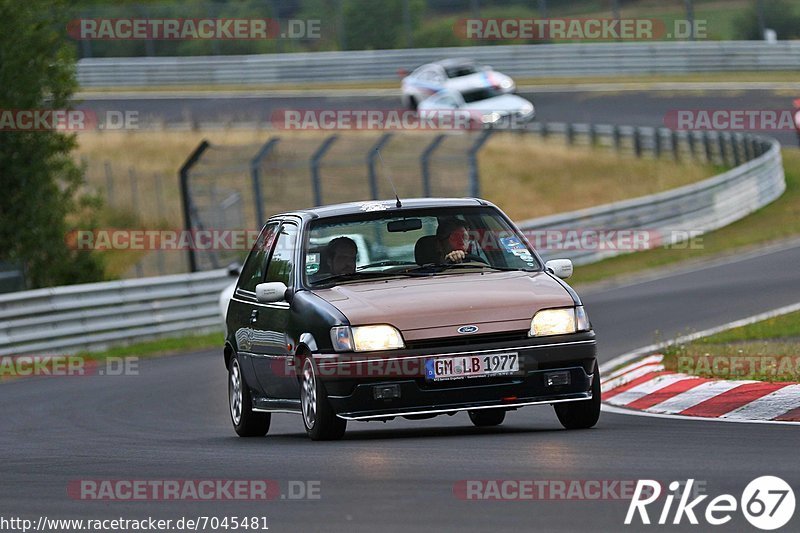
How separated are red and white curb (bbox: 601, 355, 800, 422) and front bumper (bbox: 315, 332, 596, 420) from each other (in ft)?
4.84

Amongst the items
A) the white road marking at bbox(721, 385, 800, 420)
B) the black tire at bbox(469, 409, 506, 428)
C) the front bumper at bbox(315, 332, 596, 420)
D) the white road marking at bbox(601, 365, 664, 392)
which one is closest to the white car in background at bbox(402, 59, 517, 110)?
the white road marking at bbox(601, 365, 664, 392)

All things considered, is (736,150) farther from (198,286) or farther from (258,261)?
(258,261)

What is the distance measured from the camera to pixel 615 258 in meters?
27.2

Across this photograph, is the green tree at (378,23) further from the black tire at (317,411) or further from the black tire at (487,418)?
the black tire at (317,411)

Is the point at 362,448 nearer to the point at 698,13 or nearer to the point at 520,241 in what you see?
the point at 520,241

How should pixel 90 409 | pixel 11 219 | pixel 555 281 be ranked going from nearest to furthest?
pixel 555 281
pixel 90 409
pixel 11 219

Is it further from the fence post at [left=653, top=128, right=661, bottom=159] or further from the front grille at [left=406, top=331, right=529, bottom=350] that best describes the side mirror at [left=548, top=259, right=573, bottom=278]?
the fence post at [left=653, top=128, right=661, bottom=159]

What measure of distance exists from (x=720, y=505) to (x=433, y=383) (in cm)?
299

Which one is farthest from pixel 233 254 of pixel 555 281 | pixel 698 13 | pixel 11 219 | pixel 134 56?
pixel 134 56

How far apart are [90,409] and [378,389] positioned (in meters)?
6.07

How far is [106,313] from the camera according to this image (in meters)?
21.7

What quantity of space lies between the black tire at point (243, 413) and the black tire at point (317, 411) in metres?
1.43

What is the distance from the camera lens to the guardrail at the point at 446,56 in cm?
4838

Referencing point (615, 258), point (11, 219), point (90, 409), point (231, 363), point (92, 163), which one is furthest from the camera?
point (92, 163)
